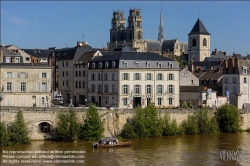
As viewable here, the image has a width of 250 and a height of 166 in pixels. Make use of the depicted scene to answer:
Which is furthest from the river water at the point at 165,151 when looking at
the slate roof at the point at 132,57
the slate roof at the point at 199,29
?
the slate roof at the point at 199,29

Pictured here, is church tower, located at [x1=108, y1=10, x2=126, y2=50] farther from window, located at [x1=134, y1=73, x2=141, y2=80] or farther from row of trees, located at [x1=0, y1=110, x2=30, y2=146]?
row of trees, located at [x1=0, y1=110, x2=30, y2=146]

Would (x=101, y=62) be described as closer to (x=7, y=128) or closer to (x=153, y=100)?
(x=153, y=100)

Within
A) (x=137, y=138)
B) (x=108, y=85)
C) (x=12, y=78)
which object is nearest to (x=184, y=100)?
(x=108, y=85)

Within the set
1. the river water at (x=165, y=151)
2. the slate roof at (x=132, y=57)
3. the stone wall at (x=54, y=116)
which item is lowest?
the river water at (x=165, y=151)

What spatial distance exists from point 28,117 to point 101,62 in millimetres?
13613

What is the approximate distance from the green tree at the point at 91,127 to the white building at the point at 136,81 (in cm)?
865

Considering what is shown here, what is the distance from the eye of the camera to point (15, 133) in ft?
116

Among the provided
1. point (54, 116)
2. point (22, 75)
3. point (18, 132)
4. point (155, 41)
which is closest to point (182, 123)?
point (54, 116)

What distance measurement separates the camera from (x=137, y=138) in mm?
39312

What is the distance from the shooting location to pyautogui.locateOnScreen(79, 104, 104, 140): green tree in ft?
123

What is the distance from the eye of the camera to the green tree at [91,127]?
37.6 m

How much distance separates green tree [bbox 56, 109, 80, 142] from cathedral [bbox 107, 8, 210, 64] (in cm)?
5536

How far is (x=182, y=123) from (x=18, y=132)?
13.5m

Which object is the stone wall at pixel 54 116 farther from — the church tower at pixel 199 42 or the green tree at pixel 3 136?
the church tower at pixel 199 42
